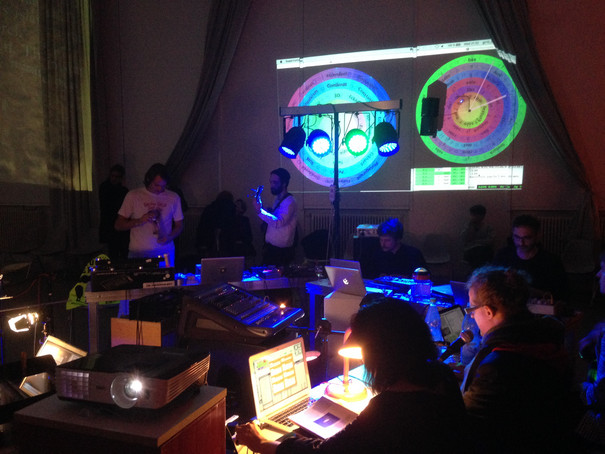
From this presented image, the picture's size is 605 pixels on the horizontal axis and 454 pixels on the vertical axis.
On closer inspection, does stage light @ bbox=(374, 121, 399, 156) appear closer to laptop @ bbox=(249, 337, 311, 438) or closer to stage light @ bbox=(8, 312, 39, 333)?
laptop @ bbox=(249, 337, 311, 438)

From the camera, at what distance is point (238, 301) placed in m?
2.31

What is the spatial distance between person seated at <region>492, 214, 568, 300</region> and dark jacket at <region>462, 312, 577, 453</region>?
1730 millimetres

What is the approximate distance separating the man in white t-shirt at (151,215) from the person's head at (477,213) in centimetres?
357

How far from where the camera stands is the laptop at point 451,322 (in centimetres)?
264

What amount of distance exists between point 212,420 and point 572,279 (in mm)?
5183

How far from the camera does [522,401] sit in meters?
1.45

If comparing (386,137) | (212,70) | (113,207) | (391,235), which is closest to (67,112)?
(113,207)

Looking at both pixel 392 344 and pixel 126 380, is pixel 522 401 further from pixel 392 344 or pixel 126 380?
pixel 126 380

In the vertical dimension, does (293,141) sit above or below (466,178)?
above

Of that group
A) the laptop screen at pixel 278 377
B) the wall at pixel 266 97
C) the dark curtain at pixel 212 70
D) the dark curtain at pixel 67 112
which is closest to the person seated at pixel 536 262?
the laptop screen at pixel 278 377

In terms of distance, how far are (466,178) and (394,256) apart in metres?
2.50

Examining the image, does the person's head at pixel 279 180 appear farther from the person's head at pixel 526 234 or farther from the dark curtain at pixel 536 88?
the dark curtain at pixel 536 88

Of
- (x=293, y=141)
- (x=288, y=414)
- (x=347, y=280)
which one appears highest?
(x=293, y=141)

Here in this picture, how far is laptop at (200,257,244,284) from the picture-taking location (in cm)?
297
